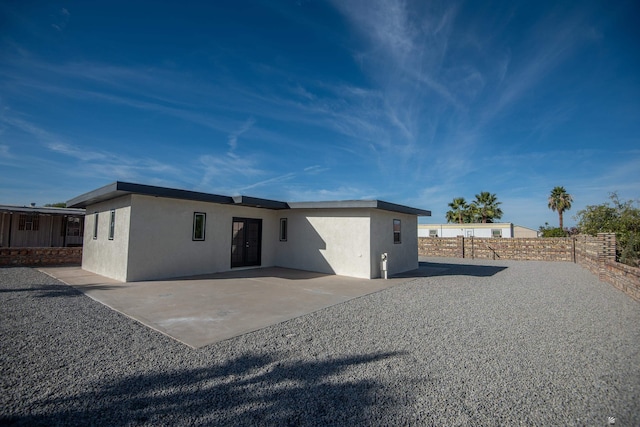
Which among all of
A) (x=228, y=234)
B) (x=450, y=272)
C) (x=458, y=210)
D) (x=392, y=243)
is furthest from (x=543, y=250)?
(x=228, y=234)

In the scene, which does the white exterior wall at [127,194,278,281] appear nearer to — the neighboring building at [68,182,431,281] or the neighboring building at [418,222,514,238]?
the neighboring building at [68,182,431,281]

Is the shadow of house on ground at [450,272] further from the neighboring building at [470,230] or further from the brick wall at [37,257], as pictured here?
the neighboring building at [470,230]

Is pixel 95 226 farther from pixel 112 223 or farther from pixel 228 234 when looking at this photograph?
pixel 228 234

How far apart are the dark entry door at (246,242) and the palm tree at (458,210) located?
28.7 m

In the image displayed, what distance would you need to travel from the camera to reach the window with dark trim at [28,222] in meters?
15.2

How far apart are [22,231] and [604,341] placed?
22988mm

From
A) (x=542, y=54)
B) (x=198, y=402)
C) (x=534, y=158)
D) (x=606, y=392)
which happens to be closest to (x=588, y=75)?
(x=542, y=54)

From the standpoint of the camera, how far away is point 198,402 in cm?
245

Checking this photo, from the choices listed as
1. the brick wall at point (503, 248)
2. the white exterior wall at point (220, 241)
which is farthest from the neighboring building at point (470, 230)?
the white exterior wall at point (220, 241)

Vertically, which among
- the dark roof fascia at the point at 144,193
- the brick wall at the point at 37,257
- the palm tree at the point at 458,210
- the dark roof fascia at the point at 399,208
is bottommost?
the brick wall at the point at 37,257

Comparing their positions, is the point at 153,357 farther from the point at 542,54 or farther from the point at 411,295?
the point at 542,54

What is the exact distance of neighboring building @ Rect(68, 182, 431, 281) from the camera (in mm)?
8617

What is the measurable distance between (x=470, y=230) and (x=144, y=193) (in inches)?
1102

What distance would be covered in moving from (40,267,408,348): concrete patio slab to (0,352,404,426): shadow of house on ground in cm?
108
